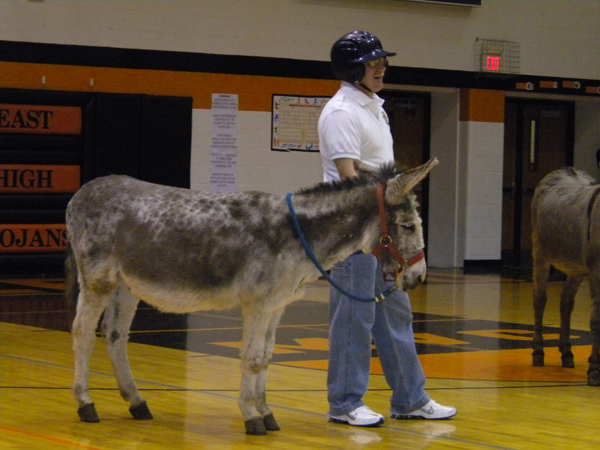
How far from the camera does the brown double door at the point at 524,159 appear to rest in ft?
59.6

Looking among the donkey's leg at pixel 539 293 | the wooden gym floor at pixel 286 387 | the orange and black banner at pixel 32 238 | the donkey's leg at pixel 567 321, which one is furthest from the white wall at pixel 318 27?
the donkey's leg at pixel 567 321

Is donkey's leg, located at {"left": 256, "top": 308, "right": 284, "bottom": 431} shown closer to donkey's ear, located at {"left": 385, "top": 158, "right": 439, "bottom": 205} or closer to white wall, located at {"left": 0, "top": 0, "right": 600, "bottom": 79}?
donkey's ear, located at {"left": 385, "top": 158, "right": 439, "bottom": 205}

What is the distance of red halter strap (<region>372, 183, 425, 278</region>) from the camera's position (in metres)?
5.01

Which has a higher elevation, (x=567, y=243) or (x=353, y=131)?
(x=353, y=131)

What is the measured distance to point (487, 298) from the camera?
497 inches

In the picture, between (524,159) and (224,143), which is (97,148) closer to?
(224,143)

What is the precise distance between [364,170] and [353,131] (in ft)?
0.67

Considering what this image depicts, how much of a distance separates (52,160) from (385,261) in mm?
9783

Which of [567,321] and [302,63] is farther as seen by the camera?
[302,63]

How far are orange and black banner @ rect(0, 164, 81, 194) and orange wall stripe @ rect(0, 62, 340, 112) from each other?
1.08 meters

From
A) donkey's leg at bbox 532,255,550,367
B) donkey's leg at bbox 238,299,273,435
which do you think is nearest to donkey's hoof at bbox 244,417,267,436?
donkey's leg at bbox 238,299,273,435

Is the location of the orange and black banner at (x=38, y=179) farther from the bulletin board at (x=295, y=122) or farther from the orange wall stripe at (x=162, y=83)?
the bulletin board at (x=295, y=122)

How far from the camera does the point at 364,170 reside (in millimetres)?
5199

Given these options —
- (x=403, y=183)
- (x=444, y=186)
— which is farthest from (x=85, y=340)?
(x=444, y=186)
